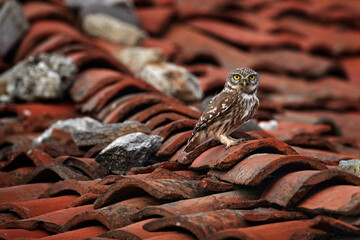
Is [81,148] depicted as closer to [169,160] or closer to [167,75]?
[169,160]

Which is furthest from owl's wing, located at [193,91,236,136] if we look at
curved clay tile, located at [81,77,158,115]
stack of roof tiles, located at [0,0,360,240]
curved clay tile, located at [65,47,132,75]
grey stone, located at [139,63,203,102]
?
curved clay tile, located at [65,47,132,75]

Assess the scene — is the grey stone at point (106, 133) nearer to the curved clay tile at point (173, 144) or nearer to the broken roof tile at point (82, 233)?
the curved clay tile at point (173, 144)

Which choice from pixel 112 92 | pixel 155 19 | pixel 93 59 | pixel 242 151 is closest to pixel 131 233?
pixel 242 151

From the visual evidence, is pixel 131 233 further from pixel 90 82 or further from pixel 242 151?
pixel 90 82

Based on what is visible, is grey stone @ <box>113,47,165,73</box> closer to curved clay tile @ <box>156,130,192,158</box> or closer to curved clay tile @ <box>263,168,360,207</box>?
curved clay tile @ <box>156,130,192,158</box>

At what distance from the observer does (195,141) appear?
13.9 feet

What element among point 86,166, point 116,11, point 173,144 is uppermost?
point 116,11

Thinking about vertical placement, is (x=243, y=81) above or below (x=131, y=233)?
above

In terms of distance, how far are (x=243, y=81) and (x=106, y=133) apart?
1249mm

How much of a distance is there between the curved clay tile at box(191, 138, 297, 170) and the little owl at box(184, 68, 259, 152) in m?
0.40

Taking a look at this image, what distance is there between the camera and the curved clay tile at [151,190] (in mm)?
3275

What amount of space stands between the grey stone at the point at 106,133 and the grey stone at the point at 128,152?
33 centimetres

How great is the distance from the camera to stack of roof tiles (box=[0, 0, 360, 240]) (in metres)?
2.95

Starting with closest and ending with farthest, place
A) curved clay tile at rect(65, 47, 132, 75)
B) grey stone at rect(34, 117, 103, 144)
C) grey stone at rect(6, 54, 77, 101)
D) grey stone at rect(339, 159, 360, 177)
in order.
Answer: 1. grey stone at rect(339, 159, 360, 177)
2. grey stone at rect(34, 117, 103, 144)
3. grey stone at rect(6, 54, 77, 101)
4. curved clay tile at rect(65, 47, 132, 75)
